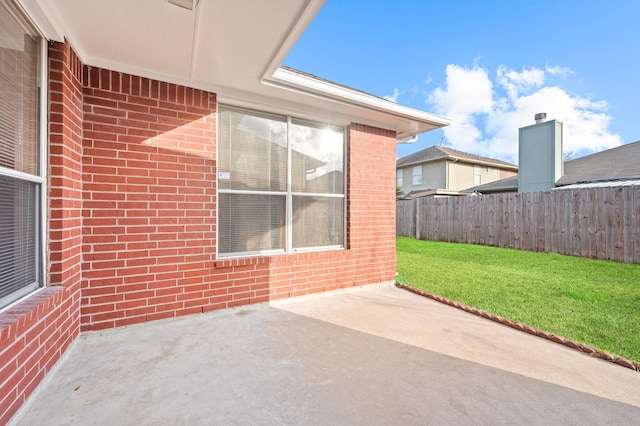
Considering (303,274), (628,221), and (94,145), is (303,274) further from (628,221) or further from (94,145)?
(628,221)

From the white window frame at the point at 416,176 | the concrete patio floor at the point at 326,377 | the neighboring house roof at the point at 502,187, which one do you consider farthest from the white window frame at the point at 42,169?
the white window frame at the point at 416,176

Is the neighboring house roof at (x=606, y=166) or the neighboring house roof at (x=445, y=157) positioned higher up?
the neighboring house roof at (x=445, y=157)

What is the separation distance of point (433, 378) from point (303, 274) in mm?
2201

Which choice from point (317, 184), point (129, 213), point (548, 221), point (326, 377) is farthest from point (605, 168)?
point (129, 213)

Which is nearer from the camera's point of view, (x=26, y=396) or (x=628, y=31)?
(x=26, y=396)

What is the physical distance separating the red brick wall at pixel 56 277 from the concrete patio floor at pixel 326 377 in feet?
0.63

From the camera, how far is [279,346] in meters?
2.68

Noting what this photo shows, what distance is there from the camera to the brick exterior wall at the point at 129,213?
233 centimetres

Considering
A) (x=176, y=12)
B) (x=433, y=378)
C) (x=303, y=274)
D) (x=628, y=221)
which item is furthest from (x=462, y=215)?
(x=176, y=12)

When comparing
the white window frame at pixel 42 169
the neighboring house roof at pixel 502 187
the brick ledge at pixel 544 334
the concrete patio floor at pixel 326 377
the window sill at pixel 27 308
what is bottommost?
the concrete patio floor at pixel 326 377

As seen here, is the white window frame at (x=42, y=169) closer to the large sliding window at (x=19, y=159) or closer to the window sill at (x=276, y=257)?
the large sliding window at (x=19, y=159)

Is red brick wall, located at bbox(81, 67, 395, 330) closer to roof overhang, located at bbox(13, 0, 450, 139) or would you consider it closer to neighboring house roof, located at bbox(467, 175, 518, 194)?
roof overhang, located at bbox(13, 0, 450, 139)

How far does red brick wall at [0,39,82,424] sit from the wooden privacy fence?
10.2 m

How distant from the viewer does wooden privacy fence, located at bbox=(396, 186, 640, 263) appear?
663 centimetres
